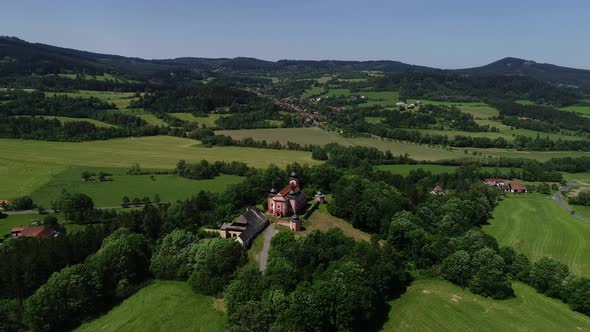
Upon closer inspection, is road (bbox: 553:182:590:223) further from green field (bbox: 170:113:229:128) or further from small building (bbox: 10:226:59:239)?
green field (bbox: 170:113:229:128)

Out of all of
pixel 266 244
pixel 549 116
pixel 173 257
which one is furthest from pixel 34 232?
pixel 549 116

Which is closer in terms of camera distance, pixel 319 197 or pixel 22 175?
pixel 319 197

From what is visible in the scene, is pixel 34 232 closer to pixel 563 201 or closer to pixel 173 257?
pixel 173 257

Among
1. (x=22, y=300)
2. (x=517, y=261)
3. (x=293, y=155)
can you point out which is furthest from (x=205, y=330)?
(x=293, y=155)

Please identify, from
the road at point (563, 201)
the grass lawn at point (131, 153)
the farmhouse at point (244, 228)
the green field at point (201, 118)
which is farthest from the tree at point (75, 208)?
the green field at point (201, 118)

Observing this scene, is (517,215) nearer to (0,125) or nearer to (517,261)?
(517,261)

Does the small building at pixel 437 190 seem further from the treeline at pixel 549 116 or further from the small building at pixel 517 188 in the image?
the treeline at pixel 549 116

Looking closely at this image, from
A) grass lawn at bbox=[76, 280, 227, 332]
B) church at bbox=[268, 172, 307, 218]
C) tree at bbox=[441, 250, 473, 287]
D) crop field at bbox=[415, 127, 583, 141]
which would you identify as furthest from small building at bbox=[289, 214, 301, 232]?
crop field at bbox=[415, 127, 583, 141]
